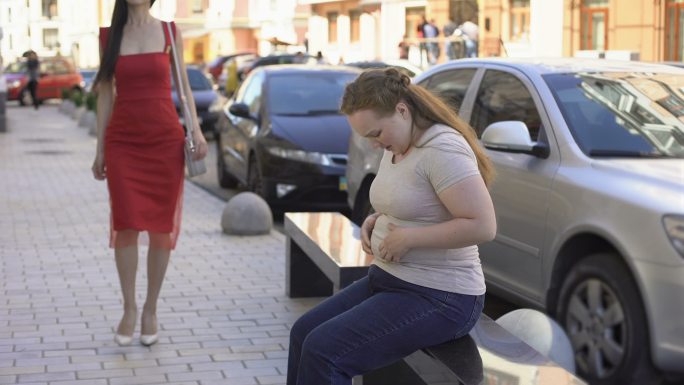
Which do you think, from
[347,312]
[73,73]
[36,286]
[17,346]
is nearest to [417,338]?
[347,312]

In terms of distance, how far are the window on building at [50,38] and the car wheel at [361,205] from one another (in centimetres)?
9565

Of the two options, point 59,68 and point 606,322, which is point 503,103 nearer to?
point 606,322

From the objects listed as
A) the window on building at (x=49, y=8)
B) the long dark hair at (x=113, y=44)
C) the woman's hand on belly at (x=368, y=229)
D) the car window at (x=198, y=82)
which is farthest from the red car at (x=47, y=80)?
the window on building at (x=49, y=8)

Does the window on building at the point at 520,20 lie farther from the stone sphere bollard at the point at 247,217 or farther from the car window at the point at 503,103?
the car window at the point at 503,103

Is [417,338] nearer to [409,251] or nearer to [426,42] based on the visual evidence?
[409,251]

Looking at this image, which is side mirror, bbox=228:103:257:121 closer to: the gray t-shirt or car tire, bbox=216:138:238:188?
car tire, bbox=216:138:238:188

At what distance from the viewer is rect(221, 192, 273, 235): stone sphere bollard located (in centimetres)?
1012

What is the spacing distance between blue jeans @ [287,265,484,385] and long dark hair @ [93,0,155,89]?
102 inches

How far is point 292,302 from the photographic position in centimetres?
A: 744

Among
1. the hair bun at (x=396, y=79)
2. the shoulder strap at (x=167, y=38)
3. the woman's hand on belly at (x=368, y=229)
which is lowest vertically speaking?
the woman's hand on belly at (x=368, y=229)

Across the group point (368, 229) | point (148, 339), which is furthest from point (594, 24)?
point (368, 229)

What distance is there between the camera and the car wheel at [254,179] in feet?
38.6

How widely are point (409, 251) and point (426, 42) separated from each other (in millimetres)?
34401

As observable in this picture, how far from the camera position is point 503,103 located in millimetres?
7148
